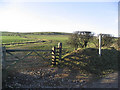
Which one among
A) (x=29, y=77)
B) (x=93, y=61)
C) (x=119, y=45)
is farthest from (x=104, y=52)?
(x=119, y=45)

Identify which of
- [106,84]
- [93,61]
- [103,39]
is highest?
[103,39]

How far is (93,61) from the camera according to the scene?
35.3 ft

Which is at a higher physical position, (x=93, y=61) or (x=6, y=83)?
(x=93, y=61)

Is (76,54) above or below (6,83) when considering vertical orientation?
above

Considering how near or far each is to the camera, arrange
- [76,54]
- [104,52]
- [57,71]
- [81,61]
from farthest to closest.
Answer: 1. [104,52]
2. [76,54]
3. [81,61]
4. [57,71]

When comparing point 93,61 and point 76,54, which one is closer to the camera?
point 93,61

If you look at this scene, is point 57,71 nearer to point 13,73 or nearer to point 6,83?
point 13,73

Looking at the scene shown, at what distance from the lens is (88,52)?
1210cm

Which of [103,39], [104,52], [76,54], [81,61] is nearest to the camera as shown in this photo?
[81,61]

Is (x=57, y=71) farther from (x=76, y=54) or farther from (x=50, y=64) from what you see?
(x=76, y=54)

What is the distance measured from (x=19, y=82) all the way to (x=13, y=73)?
1552 millimetres

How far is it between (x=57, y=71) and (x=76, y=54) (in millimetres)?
3181

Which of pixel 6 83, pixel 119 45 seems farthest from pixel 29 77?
pixel 119 45

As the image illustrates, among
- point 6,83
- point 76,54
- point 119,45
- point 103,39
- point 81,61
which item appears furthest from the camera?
point 103,39
